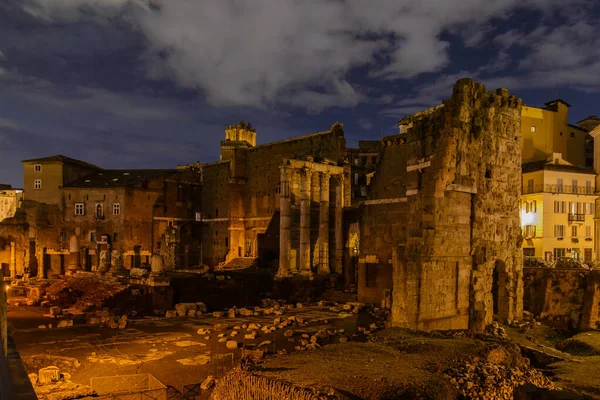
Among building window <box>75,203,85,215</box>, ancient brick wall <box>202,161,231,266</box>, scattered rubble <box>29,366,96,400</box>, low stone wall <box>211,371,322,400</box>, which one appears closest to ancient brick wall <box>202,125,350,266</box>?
ancient brick wall <box>202,161,231,266</box>

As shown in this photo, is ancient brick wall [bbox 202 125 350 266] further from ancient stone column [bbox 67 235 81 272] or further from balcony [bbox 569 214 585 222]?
balcony [bbox 569 214 585 222]

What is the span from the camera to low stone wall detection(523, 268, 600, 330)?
22531 millimetres

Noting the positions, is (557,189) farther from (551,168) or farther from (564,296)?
(564,296)

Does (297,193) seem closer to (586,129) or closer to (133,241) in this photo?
(133,241)

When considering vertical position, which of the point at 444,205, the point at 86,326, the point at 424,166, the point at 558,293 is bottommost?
the point at 86,326

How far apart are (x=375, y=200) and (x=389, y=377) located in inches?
784

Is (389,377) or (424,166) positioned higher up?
(424,166)

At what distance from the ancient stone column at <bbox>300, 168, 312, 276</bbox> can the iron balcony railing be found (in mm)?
16387

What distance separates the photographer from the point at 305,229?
37250mm

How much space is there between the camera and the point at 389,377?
10461 mm

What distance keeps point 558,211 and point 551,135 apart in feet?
39.1

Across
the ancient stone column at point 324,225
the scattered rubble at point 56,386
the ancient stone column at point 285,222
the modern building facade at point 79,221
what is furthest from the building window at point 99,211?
the scattered rubble at point 56,386

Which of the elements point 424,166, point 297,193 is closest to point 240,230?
point 297,193

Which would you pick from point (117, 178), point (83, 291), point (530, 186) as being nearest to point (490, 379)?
→ point (530, 186)
